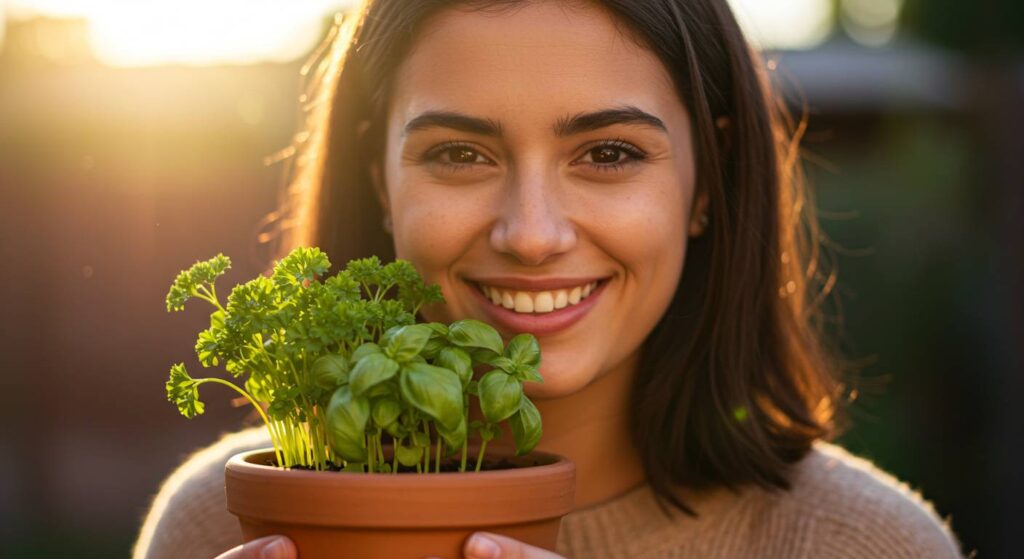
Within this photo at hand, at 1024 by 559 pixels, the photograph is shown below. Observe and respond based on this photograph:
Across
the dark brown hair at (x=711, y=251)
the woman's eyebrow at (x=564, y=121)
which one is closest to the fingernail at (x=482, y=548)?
the woman's eyebrow at (x=564, y=121)

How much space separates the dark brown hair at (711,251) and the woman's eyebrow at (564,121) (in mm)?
173

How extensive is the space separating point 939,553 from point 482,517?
1123 mm

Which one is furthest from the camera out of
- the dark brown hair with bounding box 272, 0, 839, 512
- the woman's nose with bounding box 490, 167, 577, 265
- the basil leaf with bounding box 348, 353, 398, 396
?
the dark brown hair with bounding box 272, 0, 839, 512

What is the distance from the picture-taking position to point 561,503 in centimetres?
144

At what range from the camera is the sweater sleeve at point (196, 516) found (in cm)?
214

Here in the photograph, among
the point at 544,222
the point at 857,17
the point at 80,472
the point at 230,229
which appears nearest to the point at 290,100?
the point at 230,229

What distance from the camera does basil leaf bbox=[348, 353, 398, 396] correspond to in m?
1.29

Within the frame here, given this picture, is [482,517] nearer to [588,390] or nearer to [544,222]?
[544,222]

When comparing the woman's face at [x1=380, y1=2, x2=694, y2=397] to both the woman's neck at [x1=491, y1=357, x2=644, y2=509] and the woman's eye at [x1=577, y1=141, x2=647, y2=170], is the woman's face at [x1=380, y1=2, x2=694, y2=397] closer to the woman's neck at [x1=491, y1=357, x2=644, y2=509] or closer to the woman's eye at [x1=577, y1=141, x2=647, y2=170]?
the woman's eye at [x1=577, y1=141, x2=647, y2=170]

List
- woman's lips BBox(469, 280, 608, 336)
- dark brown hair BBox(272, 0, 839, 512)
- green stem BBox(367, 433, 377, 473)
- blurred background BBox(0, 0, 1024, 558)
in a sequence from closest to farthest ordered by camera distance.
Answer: green stem BBox(367, 433, 377, 473) < woman's lips BBox(469, 280, 608, 336) < dark brown hair BBox(272, 0, 839, 512) < blurred background BBox(0, 0, 1024, 558)

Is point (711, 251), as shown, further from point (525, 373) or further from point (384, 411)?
point (384, 411)

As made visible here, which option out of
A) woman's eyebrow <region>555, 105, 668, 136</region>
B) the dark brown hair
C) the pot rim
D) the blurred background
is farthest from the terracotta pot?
the blurred background

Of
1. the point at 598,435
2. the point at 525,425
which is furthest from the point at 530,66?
the point at 598,435

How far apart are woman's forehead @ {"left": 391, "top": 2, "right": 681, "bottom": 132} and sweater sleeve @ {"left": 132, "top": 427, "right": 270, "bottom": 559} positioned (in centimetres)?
84
